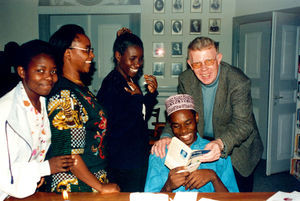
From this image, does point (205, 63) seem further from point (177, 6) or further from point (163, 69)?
point (177, 6)

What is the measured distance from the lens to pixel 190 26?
5.82 m

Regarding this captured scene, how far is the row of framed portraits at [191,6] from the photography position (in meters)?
5.77

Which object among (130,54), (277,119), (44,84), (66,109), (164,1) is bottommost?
(277,119)

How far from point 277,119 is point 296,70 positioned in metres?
0.95

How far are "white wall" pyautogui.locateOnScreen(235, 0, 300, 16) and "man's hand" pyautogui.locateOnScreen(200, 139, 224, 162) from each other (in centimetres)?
354

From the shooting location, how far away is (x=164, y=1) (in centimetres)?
579

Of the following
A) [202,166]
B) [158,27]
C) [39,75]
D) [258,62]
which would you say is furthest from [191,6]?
[39,75]

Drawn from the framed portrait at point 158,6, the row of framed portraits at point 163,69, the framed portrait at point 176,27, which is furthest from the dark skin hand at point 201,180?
the framed portrait at point 158,6

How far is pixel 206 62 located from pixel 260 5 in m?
3.75

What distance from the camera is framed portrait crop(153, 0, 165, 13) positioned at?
19.0 feet

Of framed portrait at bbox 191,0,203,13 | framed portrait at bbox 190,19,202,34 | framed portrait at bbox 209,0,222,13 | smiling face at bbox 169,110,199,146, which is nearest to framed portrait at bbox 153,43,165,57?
framed portrait at bbox 190,19,202,34

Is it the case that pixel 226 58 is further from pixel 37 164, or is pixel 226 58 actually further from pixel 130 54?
pixel 37 164

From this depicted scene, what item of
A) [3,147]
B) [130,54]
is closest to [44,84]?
[3,147]

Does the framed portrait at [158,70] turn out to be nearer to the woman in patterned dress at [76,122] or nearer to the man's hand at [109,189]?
the woman in patterned dress at [76,122]
